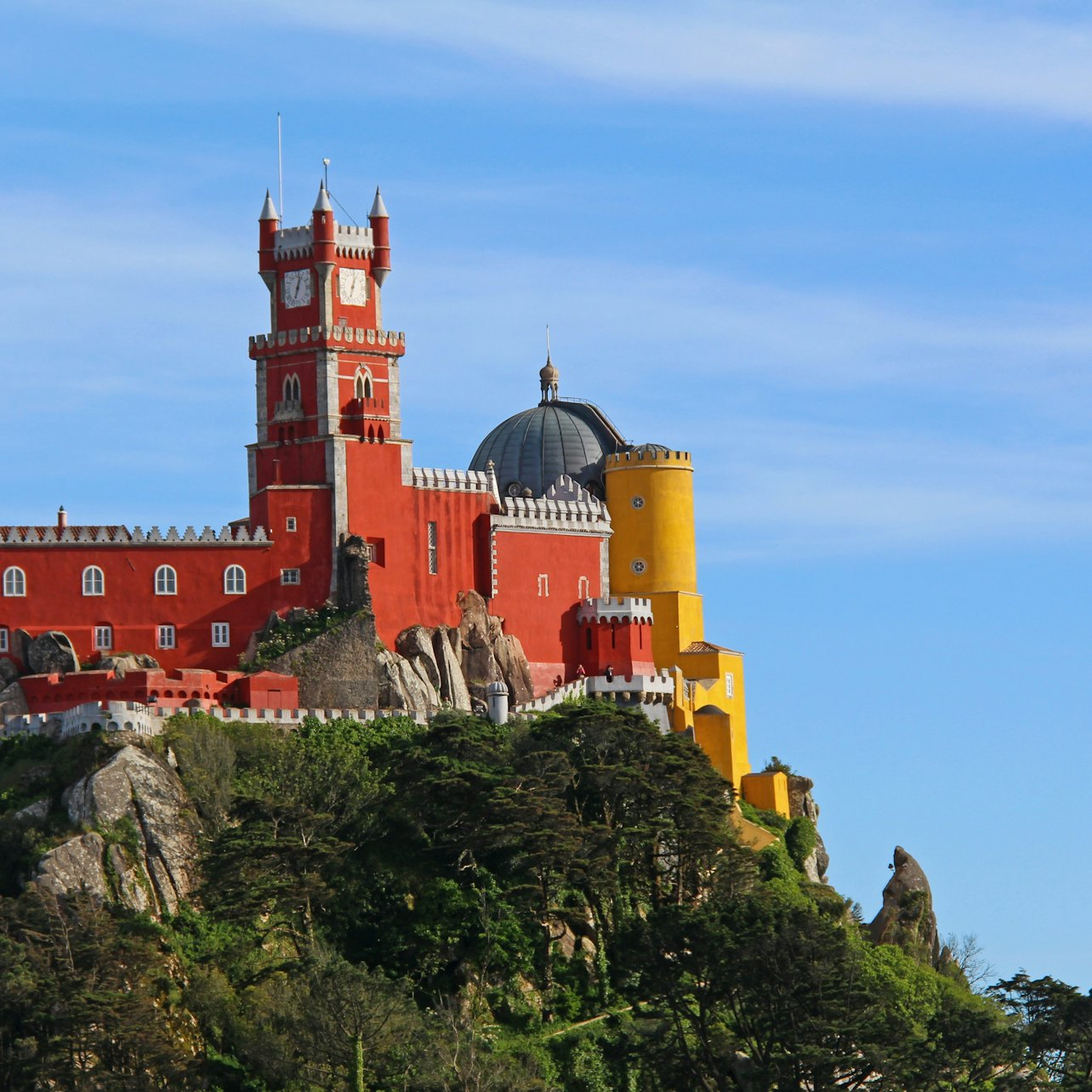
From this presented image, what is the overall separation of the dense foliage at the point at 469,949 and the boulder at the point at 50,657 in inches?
204

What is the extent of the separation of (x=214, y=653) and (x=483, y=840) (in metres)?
18.6

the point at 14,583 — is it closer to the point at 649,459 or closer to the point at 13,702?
A: the point at 13,702

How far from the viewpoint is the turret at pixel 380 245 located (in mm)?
116188

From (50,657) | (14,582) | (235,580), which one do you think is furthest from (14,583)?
(235,580)

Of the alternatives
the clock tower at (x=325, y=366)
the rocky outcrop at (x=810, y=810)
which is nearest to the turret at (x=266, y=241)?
the clock tower at (x=325, y=366)

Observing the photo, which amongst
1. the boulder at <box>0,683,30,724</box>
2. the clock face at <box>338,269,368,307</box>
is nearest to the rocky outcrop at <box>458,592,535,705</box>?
the clock face at <box>338,269,368,307</box>

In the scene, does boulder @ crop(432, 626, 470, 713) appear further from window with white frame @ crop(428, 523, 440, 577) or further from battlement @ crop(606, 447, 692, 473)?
battlement @ crop(606, 447, 692, 473)

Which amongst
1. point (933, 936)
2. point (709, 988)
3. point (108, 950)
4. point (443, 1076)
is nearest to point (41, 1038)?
point (108, 950)

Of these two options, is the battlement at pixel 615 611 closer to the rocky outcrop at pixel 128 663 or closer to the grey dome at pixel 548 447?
the grey dome at pixel 548 447

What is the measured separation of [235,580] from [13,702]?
9.30 metres

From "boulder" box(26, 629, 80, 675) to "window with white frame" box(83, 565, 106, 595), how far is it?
2.36 meters

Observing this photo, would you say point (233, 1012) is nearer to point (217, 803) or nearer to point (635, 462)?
point (217, 803)

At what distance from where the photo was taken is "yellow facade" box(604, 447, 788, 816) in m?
120

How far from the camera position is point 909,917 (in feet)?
391
